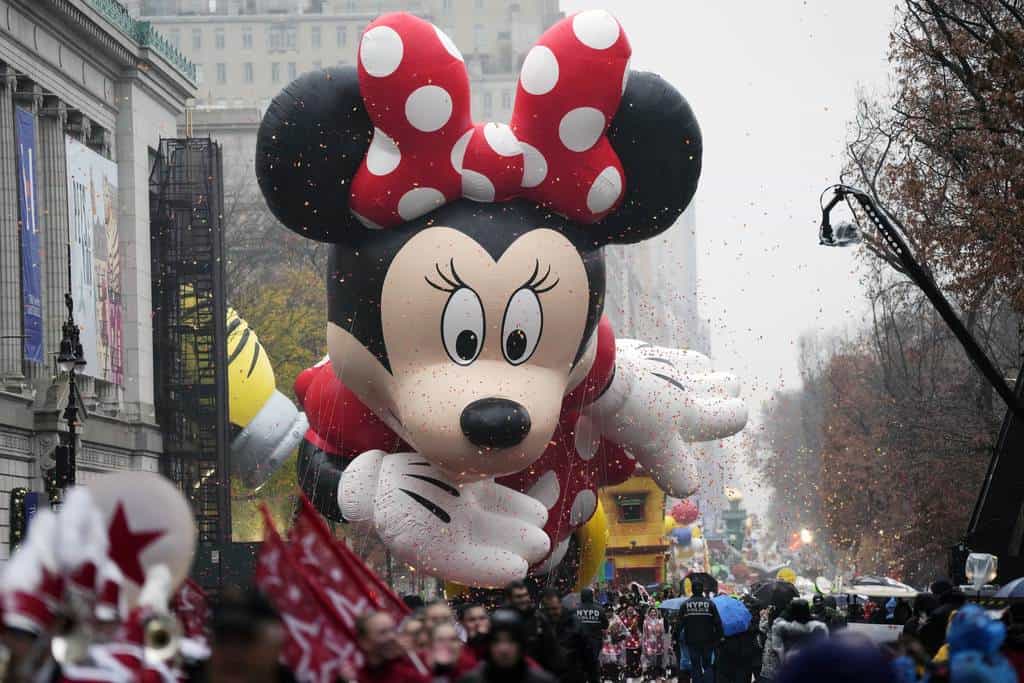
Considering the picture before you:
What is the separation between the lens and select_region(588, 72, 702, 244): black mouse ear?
1686cm

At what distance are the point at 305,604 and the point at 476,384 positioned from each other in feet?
26.5

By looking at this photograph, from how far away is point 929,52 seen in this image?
2477 cm

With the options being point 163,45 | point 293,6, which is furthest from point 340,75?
point 293,6

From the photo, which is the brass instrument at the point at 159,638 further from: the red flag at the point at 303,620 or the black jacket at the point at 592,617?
the black jacket at the point at 592,617

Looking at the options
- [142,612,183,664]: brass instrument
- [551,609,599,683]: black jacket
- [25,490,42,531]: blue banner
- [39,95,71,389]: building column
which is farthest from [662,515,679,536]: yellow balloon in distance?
[142,612,183,664]: brass instrument

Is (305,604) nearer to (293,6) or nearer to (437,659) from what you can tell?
(437,659)

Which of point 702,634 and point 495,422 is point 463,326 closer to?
point 495,422

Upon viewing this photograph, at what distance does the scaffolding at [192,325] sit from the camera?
41.3m

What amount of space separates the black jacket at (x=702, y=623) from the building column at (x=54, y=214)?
75.8 ft

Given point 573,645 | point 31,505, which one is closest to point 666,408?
point 573,645

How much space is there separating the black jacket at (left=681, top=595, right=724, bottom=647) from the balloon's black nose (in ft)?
15.4

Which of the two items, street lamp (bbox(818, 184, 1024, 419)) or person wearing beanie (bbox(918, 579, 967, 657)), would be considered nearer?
person wearing beanie (bbox(918, 579, 967, 657))

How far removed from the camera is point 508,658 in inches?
316

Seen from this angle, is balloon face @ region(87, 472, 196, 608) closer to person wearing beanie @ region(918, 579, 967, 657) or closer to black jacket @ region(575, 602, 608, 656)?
person wearing beanie @ region(918, 579, 967, 657)
